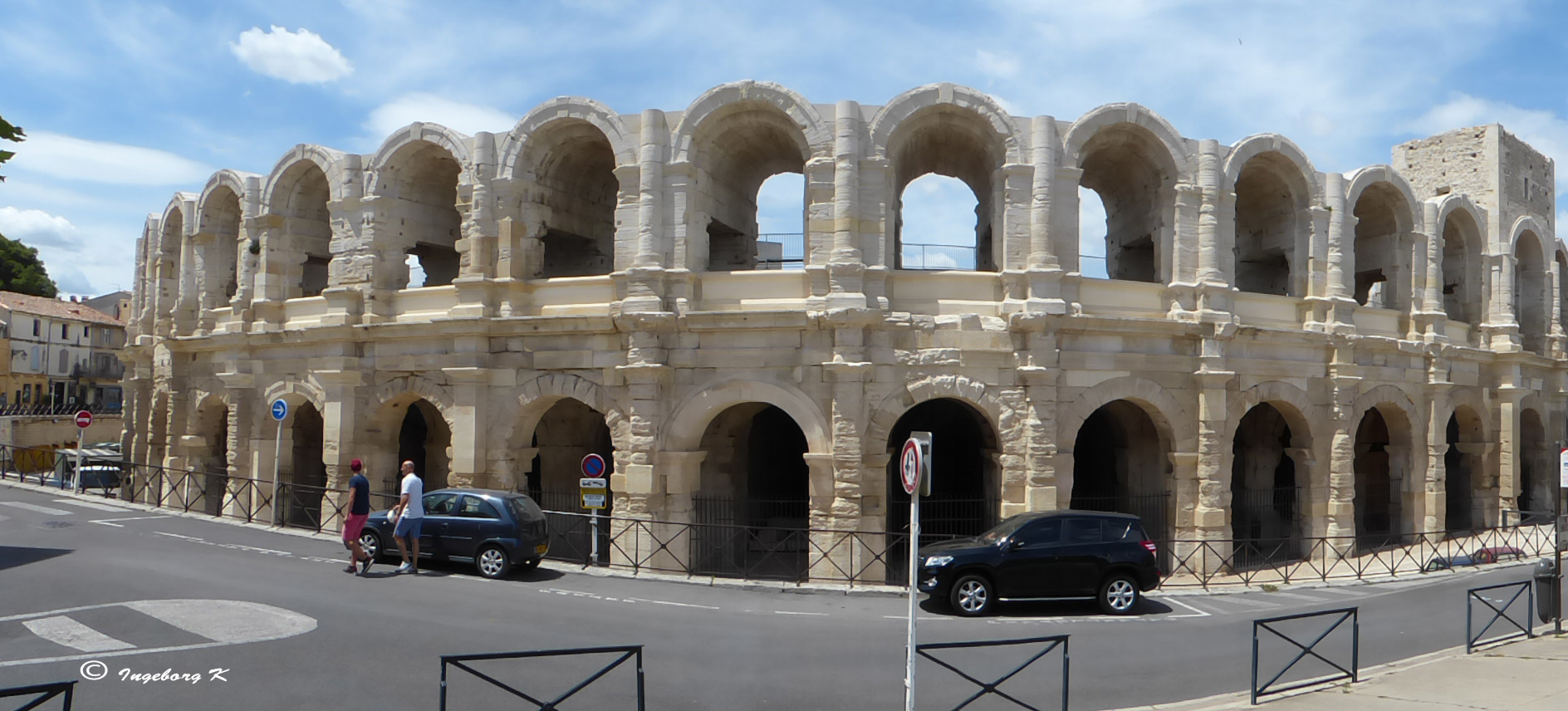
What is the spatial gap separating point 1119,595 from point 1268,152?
1094 cm

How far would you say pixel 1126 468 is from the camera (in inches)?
777

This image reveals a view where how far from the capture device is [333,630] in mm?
10352

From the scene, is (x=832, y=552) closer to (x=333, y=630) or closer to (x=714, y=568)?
(x=714, y=568)

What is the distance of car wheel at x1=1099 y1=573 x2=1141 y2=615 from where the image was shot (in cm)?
1310

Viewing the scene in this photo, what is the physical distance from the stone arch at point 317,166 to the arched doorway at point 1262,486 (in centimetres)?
2003

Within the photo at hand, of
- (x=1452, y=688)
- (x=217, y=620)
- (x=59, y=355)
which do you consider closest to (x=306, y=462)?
(x=217, y=620)

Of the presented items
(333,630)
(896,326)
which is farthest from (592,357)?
(333,630)

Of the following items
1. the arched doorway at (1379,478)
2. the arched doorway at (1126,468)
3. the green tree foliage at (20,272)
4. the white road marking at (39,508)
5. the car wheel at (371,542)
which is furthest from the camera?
the green tree foliage at (20,272)

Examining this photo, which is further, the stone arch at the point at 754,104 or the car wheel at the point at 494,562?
the stone arch at the point at 754,104

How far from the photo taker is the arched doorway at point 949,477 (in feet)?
57.4

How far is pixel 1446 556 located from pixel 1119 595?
10962 mm

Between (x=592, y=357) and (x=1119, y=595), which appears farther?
(x=592, y=357)

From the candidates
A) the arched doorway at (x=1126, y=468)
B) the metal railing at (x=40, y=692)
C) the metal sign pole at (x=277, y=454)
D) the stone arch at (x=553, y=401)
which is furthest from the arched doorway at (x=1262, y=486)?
the metal sign pole at (x=277, y=454)

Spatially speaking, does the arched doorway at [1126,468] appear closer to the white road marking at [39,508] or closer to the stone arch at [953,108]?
the stone arch at [953,108]
